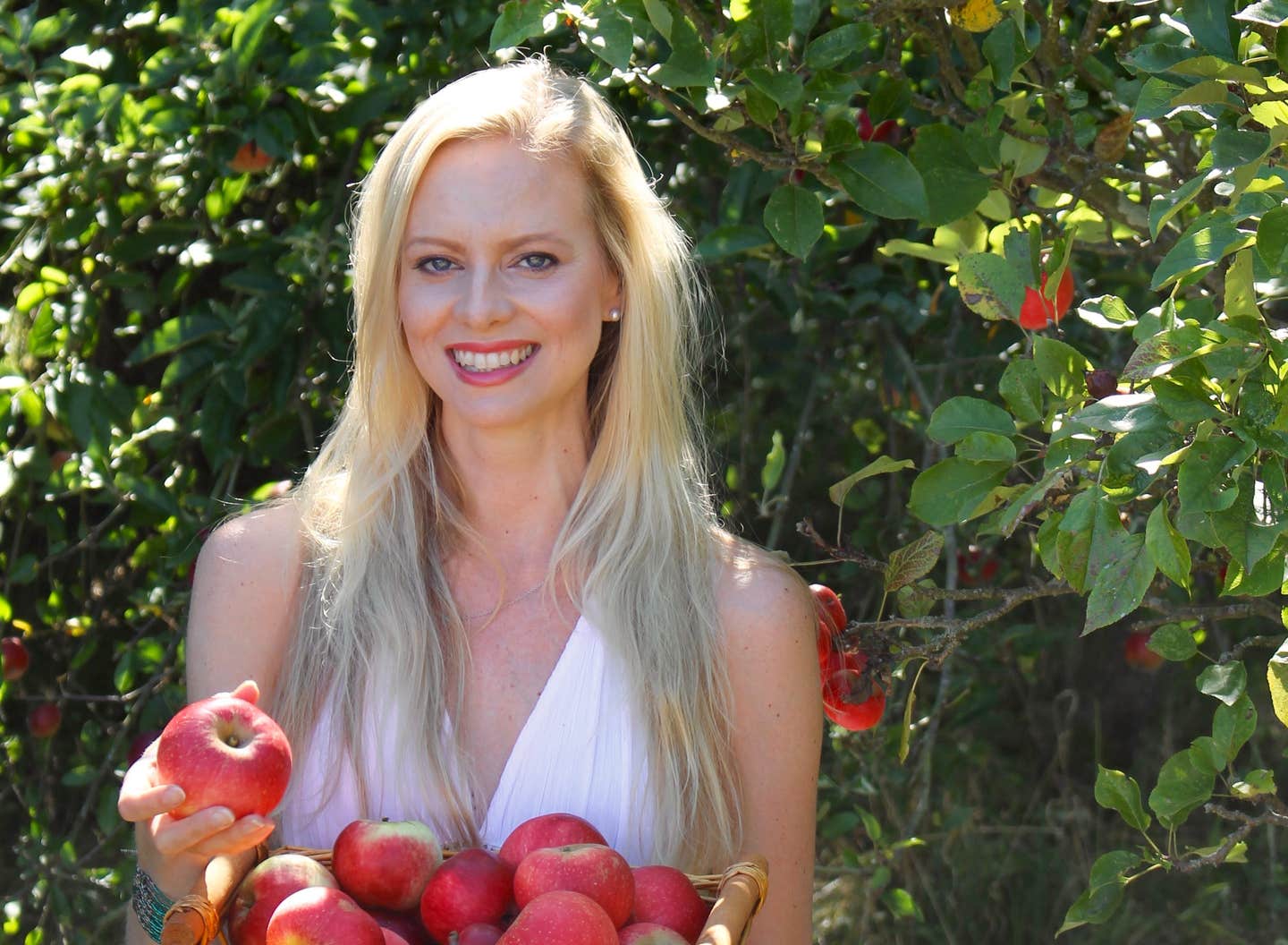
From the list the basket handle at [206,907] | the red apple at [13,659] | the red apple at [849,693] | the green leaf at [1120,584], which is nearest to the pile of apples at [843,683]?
the red apple at [849,693]

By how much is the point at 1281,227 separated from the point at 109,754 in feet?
6.00

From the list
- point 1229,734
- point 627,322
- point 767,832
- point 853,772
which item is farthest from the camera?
point 853,772

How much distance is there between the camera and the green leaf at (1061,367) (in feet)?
4.13

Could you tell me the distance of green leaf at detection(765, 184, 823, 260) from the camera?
148 centimetres

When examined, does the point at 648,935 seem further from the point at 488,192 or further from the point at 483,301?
the point at 488,192

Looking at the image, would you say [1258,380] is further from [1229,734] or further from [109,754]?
[109,754]

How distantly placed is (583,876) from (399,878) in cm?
19

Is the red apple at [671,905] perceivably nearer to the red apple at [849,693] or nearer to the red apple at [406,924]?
the red apple at [406,924]

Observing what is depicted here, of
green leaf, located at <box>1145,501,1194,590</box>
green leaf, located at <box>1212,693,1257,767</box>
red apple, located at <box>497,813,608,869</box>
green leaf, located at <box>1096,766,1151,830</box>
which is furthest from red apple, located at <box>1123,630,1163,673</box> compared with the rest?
green leaf, located at <box>1145,501,1194,590</box>

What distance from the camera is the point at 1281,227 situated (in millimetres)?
939

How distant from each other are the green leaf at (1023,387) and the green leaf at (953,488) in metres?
0.05

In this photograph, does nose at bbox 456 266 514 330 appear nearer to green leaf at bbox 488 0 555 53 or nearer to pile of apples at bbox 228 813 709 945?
green leaf at bbox 488 0 555 53

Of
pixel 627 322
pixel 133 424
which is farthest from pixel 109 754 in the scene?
pixel 627 322

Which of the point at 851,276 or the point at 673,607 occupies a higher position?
the point at 851,276
